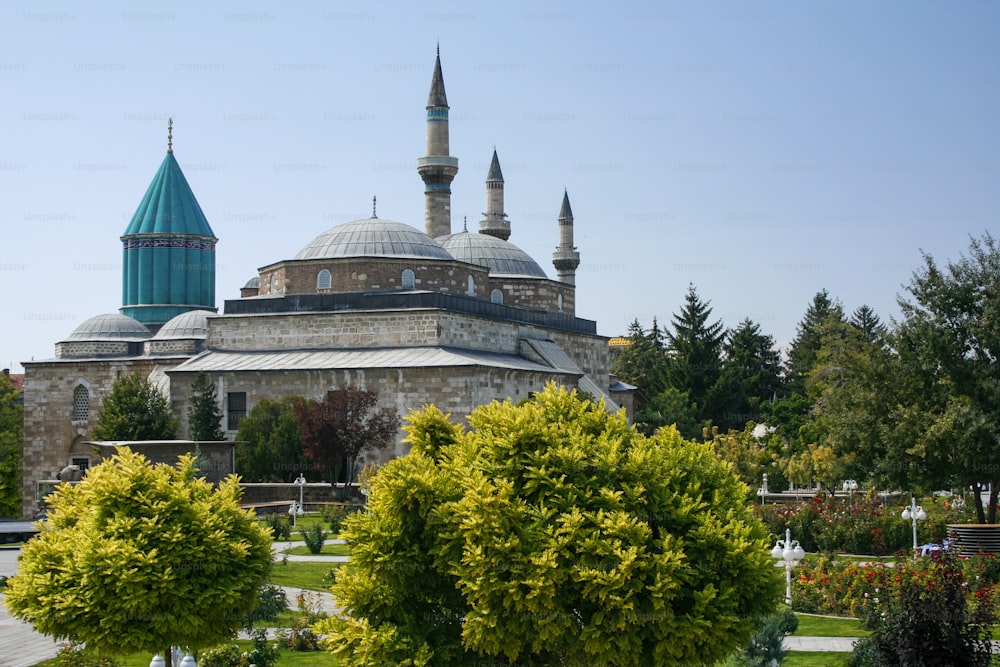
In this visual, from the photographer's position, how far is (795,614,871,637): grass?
1481 cm

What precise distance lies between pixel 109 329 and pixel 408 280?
11.1 m

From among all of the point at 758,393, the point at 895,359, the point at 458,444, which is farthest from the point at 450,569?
the point at 758,393

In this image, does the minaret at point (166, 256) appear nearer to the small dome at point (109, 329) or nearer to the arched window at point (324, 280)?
the small dome at point (109, 329)

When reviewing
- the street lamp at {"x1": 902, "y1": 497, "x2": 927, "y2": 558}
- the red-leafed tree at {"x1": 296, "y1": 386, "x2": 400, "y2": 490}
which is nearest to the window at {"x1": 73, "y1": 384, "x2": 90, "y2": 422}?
the red-leafed tree at {"x1": 296, "y1": 386, "x2": 400, "y2": 490}

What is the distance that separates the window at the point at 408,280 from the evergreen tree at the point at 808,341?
25.4m

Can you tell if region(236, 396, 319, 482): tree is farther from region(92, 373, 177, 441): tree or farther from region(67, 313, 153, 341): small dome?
region(67, 313, 153, 341): small dome

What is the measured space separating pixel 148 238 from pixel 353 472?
19.8 m

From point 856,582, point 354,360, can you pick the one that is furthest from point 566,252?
point 856,582

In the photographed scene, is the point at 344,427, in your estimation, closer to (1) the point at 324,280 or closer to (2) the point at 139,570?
(1) the point at 324,280

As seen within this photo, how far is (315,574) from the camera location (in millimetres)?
19688

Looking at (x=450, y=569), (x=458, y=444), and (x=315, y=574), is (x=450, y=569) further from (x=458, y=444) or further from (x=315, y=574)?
(x=315, y=574)

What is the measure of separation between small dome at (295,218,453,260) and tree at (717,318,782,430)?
18897mm

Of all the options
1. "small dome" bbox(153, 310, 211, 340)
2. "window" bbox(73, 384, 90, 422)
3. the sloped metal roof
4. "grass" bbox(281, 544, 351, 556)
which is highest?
"small dome" bbox(153, 310, 211, 340)

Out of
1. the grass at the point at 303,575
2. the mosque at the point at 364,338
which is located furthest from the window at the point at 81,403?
the grass at the point at 303,575
